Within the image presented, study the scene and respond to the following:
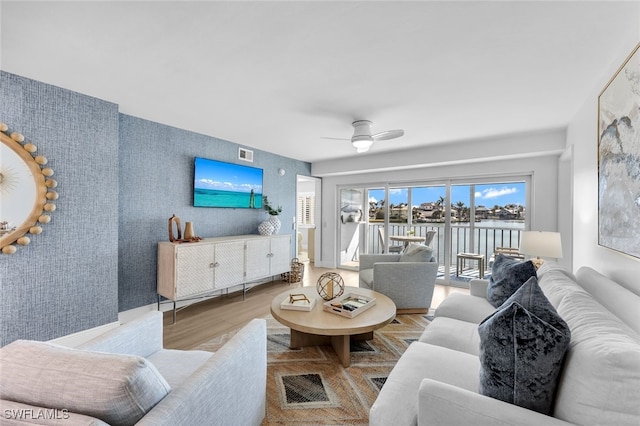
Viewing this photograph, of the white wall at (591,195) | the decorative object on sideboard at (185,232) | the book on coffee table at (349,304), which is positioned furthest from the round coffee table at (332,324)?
the decorative object on sideboard at (185,232)

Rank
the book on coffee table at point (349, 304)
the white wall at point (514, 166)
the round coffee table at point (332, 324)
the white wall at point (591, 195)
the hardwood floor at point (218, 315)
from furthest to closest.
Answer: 1. the white wall at point (514, 166)
2. the hardwood floor at point (218, 315)
3. the book on coffee table at point (349, 304)
4. the round coffee table at point (332, 324)
5. the white wall at point (591, 195)

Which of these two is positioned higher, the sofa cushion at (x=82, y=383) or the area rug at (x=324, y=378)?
the sofa cushion at (x=82, y=383)

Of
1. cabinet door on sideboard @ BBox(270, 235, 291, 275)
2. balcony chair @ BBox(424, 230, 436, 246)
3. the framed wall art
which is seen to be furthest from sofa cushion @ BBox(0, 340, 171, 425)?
balcony chair @ BBox(424, 230, 436, 246)

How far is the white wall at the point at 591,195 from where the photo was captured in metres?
1.64

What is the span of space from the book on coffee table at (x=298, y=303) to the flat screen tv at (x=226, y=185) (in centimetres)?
210

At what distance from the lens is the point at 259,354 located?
4.70ft

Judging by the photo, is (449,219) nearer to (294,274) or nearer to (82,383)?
(294,274)

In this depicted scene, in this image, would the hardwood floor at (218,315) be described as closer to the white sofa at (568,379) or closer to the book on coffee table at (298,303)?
the book on coffee table at (298,303)

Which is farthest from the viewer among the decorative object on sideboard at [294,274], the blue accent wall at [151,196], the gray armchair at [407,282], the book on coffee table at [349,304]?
the decorative object on sideboard at [294,274]

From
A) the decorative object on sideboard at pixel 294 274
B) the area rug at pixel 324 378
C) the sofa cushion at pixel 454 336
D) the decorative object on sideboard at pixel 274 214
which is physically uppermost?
the decorative object on sideboard at pixel 274 214

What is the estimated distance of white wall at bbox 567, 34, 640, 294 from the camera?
5.38 feet

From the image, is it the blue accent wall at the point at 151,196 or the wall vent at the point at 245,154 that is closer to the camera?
the blue accent wall at the point at 151,196

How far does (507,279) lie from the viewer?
2236 millimetres

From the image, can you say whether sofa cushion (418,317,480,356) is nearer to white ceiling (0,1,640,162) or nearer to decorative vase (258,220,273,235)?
white ceiling (0,1,640,162)
